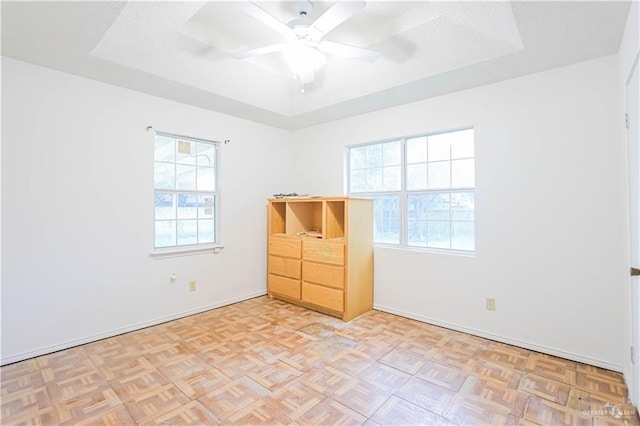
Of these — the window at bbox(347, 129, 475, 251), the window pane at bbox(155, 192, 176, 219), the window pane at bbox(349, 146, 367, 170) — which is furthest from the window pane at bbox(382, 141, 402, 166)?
the window pane at bbox(155, 192, 176, 219)

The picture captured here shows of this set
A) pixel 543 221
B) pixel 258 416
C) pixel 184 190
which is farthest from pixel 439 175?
pixel 184 190

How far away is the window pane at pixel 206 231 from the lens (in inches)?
154

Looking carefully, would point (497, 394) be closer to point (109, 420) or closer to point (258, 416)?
point (258, 416)

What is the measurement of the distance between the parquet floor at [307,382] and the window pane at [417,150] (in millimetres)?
1875

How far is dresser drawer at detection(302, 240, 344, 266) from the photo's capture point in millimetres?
3557

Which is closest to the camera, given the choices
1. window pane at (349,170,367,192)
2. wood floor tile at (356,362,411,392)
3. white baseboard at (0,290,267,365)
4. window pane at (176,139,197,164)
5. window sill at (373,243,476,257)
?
wood floor tile at (356,362,411,392)

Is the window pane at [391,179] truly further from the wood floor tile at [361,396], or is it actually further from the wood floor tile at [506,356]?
the wood floor tile at [361,396]

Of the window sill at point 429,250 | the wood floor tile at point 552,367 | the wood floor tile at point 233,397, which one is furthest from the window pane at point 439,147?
the wood floor tile at point 233,397

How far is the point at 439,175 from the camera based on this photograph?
348 cm

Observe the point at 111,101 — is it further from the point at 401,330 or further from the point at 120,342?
the point at 401,330

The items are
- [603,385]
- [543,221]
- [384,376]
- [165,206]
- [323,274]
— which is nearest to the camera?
[603,385]

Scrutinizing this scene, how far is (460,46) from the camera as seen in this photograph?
2627 mm

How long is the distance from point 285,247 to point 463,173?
7.57 feet

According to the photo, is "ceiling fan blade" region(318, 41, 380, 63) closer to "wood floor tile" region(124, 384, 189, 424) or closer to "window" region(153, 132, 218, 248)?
"window" region(153, 132, 218, 248)
